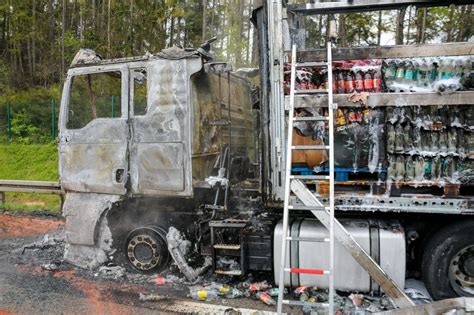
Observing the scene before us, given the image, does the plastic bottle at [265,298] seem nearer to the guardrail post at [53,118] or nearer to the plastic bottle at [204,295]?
the plastic bottle at [204,295]

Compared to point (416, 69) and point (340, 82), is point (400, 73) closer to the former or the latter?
point (416, 69)

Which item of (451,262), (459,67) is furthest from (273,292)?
(459,67)

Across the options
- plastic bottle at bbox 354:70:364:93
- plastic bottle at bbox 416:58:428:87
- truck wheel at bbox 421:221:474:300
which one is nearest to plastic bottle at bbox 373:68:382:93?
plastic bottle at bbox 354:70:364:93

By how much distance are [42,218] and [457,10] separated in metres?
12.9

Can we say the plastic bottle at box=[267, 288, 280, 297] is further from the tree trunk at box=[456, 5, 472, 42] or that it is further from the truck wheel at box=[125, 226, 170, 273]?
the tree trunk at box=[456, 5, 472, 42]

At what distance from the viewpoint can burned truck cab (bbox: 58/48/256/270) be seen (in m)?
4.92

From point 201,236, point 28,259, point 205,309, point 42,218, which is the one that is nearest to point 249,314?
point 205,309

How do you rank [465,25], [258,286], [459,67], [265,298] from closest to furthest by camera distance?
1. [459,67]
2. [265,298]
3. [258,286]
4. [465,25]

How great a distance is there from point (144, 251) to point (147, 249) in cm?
6

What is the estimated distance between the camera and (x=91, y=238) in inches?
211

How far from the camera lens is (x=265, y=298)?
4438 millimetres

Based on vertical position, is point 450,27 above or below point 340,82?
above

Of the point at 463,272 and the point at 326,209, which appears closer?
the point at 326,209

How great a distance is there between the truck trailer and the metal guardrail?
3.37 metres
